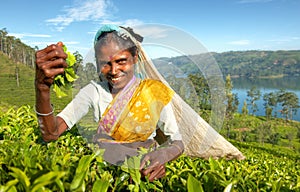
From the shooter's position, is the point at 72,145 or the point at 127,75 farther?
the point at 72,145

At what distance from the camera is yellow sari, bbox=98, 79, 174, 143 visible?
154cm

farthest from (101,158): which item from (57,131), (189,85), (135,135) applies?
(189,85)

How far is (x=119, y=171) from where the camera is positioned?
1.29 m

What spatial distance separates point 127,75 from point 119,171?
53cm

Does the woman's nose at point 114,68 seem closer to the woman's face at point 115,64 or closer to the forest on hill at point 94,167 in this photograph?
the woman's face at point 115,64

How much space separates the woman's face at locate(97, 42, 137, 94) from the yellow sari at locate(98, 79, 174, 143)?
0.06 metres

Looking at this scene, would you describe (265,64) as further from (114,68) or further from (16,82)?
(114,68)

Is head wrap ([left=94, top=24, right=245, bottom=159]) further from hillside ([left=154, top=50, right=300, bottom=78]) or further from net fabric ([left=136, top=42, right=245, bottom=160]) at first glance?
hillside ([left=154, top=50, right=300, bottom=78])

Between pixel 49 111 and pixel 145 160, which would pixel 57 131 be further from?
pixel 145 160

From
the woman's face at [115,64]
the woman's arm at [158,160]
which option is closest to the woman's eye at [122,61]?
the woman's face at [115,64]

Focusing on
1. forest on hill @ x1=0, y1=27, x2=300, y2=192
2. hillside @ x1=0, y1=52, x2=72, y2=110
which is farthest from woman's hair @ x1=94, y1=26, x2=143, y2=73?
hillside @ x1=0, y1=52, x2=72, y2=110

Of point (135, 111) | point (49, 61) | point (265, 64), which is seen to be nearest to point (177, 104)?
point (135, 111)

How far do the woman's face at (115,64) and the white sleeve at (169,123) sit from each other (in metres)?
0.26

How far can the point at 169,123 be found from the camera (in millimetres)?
1631
